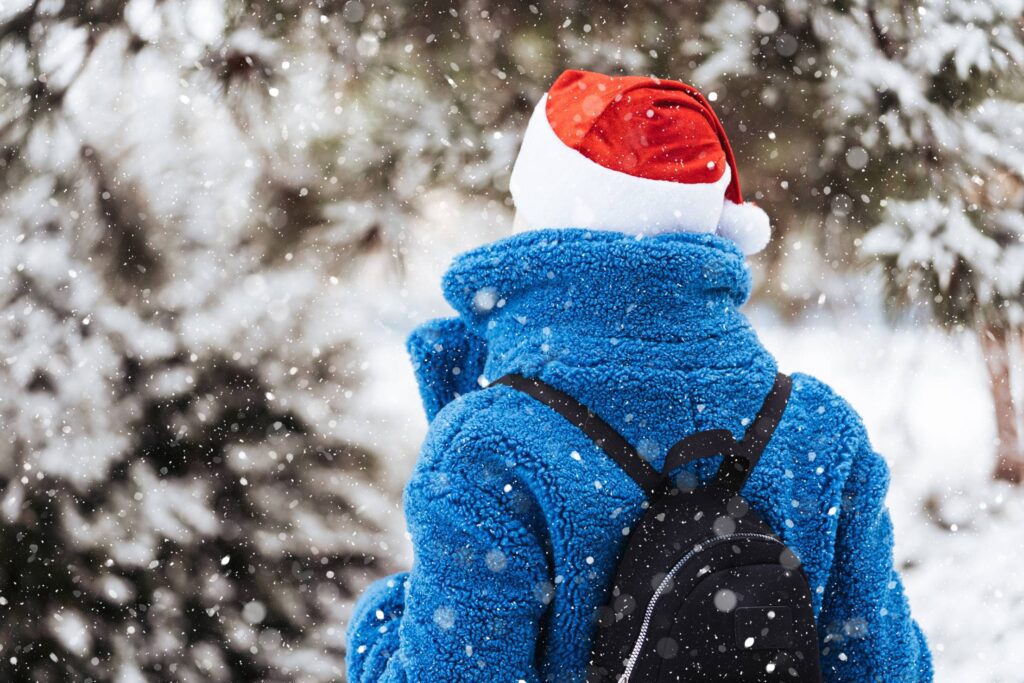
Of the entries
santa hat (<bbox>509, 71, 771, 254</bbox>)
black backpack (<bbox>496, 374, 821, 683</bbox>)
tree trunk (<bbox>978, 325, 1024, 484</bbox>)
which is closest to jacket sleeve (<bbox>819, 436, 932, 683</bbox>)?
black backpack (<bbox>496, 374, 821, 683</bbox>)

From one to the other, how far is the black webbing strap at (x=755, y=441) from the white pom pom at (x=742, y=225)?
0.50 feet

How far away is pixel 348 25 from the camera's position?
2016 mm

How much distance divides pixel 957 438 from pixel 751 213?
1987mm

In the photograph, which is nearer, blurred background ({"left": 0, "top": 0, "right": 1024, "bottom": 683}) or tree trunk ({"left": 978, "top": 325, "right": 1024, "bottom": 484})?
blurred background ({"left": 0, "top": 0, "right": 1024, "bottom": 683})

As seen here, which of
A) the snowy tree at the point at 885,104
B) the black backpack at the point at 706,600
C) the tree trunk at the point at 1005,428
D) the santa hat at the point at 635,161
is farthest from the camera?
the tree trunk at the point at 1005,428

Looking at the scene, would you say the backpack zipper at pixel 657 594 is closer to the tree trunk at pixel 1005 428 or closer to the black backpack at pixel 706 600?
the black backpack at pixel 706 600

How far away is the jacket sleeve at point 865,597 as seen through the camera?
69 cm

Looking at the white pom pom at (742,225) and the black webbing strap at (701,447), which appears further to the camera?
the white pom pom at (742,225)

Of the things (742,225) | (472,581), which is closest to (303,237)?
(742,225)

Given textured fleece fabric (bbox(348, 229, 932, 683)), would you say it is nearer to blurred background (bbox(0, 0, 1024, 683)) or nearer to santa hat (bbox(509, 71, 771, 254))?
santa hat (bbox(509, 71, 771, 254))

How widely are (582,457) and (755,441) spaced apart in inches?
5.8

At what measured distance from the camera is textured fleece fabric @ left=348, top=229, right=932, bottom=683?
1.95 ft

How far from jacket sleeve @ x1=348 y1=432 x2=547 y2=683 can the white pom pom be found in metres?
0.35

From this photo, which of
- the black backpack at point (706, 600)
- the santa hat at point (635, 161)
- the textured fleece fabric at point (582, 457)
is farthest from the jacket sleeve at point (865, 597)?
the santa hat at point (635, 161)
